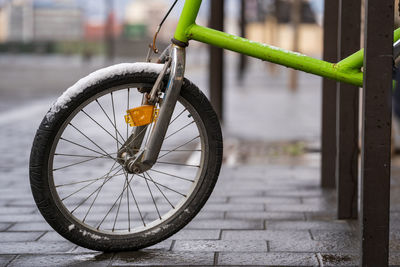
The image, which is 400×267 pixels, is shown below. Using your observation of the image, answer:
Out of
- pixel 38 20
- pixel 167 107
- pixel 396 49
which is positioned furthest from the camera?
pixel 38 20

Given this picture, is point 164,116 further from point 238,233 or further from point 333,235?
point 333,235

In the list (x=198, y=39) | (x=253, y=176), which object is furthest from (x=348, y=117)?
(x=253, y=176)

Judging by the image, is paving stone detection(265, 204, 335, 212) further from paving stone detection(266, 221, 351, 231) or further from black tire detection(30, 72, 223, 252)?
black tire detection(30, 72, 223, 252)

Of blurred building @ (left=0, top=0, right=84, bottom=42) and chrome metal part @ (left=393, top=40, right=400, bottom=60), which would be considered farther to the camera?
blurred building @ (left=0, top=0, right=84, bottom=42)

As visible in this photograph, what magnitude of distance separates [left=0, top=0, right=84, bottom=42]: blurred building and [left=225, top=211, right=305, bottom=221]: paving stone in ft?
150

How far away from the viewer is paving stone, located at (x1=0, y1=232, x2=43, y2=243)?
11.2 feet

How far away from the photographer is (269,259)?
3047mm

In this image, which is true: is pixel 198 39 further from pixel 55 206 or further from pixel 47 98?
pixel 47 98

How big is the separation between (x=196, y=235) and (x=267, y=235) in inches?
12.4

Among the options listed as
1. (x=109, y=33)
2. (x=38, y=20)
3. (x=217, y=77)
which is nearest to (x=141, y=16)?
(x=38, y=20)

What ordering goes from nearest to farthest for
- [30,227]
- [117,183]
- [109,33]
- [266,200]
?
1. [30,227]
2. [266,200]
3. [117,183]
4. [109,33]

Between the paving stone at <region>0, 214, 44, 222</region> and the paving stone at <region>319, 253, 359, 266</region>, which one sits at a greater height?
the paving stone at <region>0, 214, 44, 222</region>

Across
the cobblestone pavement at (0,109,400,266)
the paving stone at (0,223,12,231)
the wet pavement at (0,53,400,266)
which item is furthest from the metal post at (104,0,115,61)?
the paving stone at (0,223,12,231)

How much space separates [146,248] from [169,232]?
141 millimetres
